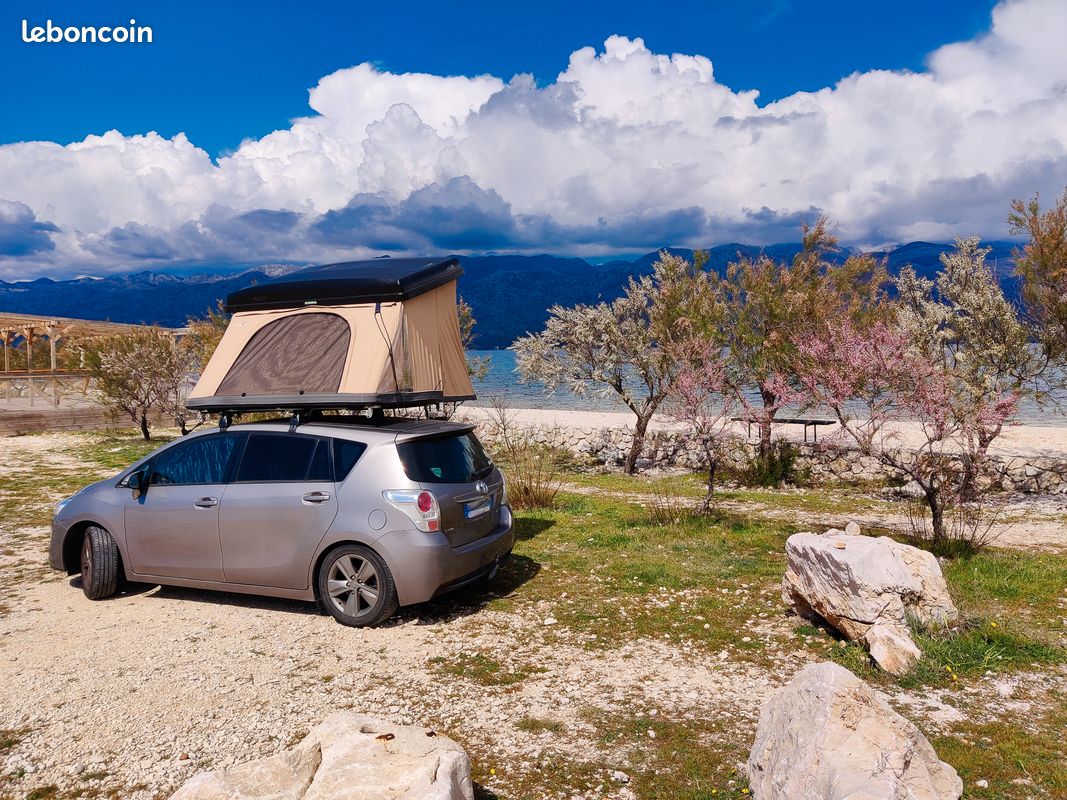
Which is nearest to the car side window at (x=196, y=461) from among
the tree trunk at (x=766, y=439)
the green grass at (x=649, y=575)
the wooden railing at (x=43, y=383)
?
the green grass at (x=649, y=575)

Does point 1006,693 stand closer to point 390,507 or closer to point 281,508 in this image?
point 390,507

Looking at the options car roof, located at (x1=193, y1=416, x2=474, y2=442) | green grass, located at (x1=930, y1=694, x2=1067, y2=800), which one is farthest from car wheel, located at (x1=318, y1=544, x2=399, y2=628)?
green grass, located at (x1=930, y1=694, x2=1067, y2=800)

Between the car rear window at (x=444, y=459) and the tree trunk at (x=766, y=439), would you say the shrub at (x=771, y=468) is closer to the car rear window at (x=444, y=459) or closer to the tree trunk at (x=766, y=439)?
the tree trunk at (x=766, y=439)

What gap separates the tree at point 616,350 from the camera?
1920 cm

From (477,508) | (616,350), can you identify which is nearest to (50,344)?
(616,350)

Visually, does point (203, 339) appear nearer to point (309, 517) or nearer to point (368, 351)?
point (368, 351)

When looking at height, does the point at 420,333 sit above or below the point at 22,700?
above

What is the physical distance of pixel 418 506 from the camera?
20.6 ft

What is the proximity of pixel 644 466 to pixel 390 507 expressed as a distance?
16.2 m

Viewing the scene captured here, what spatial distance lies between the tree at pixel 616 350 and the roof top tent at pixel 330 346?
11364mm

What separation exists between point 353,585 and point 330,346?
8.56 ft

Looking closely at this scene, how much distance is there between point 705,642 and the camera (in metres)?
6.10

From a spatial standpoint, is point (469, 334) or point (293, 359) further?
A: point (469, 334)

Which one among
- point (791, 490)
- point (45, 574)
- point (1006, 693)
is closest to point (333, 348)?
point (45, 574)
